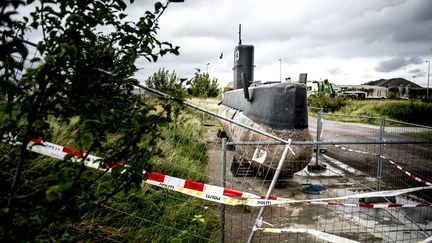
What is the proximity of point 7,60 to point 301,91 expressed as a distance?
16.9 feet

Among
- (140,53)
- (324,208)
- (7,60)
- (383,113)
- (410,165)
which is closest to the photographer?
(7,60)

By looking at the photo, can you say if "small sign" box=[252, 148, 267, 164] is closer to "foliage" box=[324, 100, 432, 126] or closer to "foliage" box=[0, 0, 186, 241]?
"foliage" box=[0, 0, 186, 241]

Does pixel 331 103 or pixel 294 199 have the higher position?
pixel 331 103

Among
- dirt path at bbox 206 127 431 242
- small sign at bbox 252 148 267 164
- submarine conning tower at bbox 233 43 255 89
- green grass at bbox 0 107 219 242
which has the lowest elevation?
dirt path at bbox 206 127 431 242

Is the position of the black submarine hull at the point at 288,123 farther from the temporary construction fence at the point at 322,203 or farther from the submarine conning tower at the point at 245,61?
the submarine conning tower at the point at 245,61

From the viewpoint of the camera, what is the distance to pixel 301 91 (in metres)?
5.61

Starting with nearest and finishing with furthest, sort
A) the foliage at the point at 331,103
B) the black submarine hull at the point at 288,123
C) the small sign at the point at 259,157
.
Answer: the small sign at the point at 259,157, the black submarine hull at the point at 288,123, the foliage at the point at 331,103

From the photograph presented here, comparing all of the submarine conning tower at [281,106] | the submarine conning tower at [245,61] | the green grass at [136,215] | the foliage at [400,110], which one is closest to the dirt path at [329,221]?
the green grass at [136,215]

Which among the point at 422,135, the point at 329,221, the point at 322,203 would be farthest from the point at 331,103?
the point at 322,203

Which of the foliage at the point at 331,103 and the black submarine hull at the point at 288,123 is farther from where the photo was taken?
the foliage at the point at 331,103

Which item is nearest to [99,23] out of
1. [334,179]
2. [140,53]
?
[140,53]

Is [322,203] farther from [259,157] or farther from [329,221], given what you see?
[329,221]

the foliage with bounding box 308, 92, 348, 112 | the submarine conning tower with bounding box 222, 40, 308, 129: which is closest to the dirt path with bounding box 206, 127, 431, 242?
the submarine conning tower with bounding box 222, 40, 308, 129

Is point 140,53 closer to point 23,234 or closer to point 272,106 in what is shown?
point 23,234
